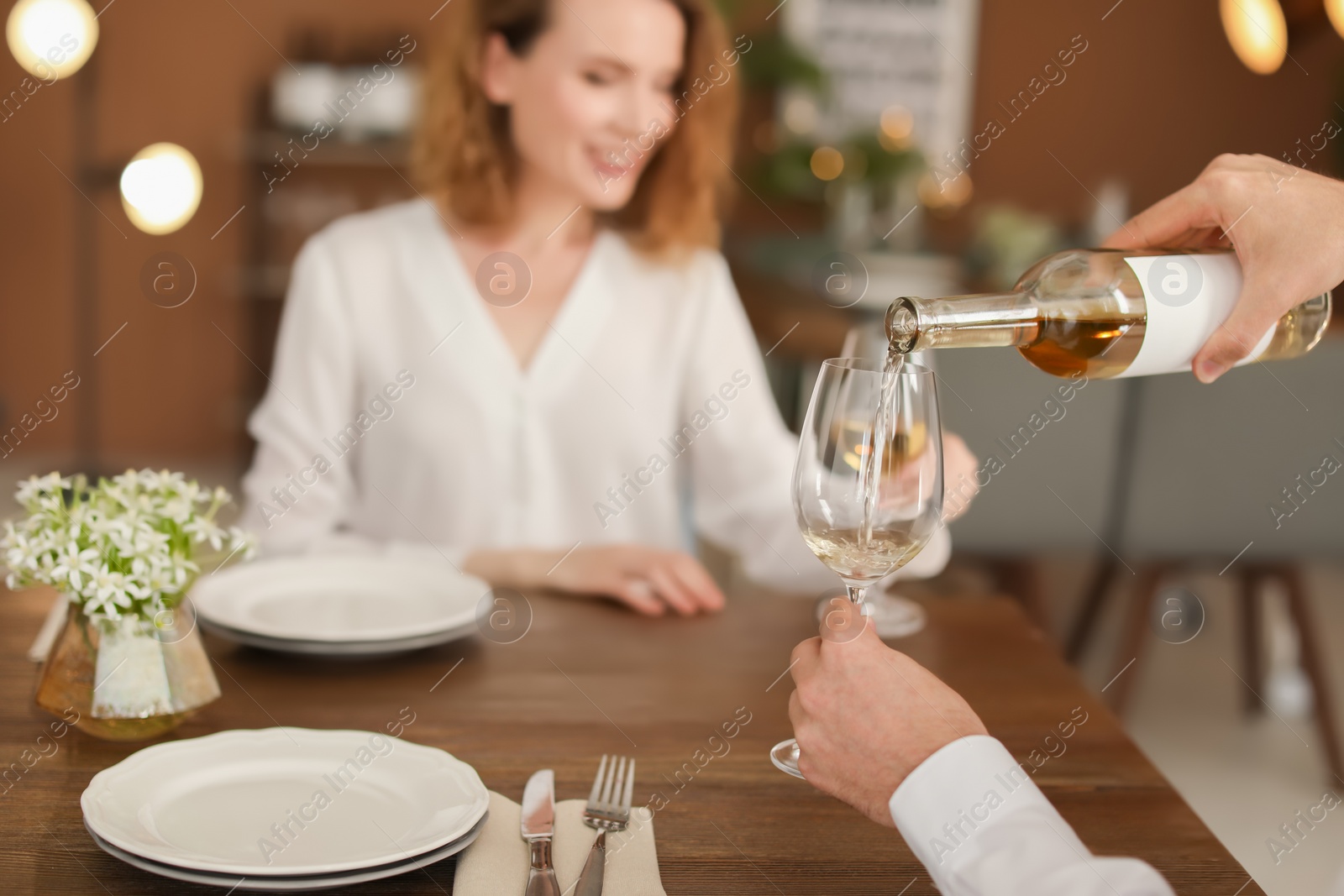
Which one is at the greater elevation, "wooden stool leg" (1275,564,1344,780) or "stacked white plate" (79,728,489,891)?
"stacked white plate" (79,728,489,891)

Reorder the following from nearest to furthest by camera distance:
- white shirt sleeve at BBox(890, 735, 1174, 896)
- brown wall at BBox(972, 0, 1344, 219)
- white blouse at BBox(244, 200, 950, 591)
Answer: white shirt sleeve at BBox(890, 735, 1174, 896)
white blouse at BBox(244, 200, 950, 591)
brown wall at BBox(972, 0, 1344, 219)

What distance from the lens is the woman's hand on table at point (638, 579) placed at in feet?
4.07

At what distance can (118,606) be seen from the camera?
87cm

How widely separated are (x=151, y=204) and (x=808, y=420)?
6.62ft

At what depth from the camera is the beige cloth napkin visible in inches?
27.6

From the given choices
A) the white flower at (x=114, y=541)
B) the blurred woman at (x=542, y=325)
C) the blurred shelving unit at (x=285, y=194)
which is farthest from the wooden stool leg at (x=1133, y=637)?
the blurred shelving unit at (x=285, y=194)

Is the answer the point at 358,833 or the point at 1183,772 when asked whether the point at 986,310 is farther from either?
the point at 1183,772

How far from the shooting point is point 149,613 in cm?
89

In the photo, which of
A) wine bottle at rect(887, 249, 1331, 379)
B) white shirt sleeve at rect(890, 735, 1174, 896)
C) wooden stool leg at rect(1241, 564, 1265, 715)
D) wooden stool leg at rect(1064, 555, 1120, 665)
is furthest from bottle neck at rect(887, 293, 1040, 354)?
wooden stool leg at rect(1241, 564, 1265, 715)

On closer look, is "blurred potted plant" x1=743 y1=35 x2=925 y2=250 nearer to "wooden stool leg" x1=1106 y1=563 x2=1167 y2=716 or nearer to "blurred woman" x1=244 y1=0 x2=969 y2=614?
"wooden stool leg" x1=1106 y1=563 x2=1167 y2=716

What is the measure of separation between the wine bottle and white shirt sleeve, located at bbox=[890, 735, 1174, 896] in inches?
Result: 11.4

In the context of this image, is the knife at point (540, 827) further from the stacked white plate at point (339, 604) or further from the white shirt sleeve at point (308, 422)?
the white shirt sleeve at point (308, 422)

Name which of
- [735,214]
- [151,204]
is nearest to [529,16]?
[151,204]

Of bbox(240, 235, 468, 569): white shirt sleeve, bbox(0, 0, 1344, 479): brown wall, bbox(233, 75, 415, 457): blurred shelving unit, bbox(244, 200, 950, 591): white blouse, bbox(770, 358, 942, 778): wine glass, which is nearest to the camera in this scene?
bbox(770, 358, 942, 778): wine glass
